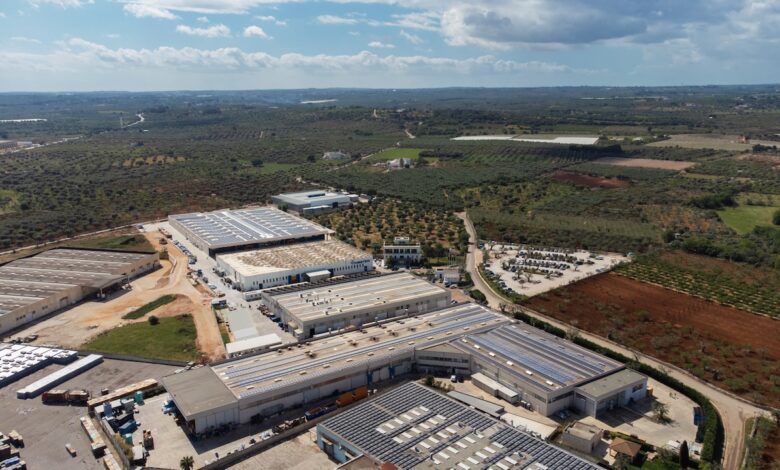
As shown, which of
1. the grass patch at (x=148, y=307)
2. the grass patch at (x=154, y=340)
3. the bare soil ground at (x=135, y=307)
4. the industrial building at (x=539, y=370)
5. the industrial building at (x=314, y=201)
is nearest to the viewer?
the industrial building at (x=539, y=370)

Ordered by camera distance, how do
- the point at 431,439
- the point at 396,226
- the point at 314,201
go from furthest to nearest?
the point at 314,201 < the point at 396,226 < the point at 431,439

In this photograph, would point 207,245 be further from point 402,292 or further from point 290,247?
point 402,292

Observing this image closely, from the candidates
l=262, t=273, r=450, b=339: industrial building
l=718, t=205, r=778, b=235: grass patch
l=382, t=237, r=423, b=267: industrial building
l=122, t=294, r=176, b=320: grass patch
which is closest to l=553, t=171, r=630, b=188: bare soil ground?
l=718, t=205, r=778, b=235: grass patch

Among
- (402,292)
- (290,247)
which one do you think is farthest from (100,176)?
(402,292)

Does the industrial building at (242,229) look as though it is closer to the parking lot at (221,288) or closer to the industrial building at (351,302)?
the parking lot at (221,288)

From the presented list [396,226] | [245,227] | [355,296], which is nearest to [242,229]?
[245,227]

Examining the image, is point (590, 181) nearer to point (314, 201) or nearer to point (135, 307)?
point (314, 201)

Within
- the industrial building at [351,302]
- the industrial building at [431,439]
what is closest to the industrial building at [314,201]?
the industrial building at [351,302]
